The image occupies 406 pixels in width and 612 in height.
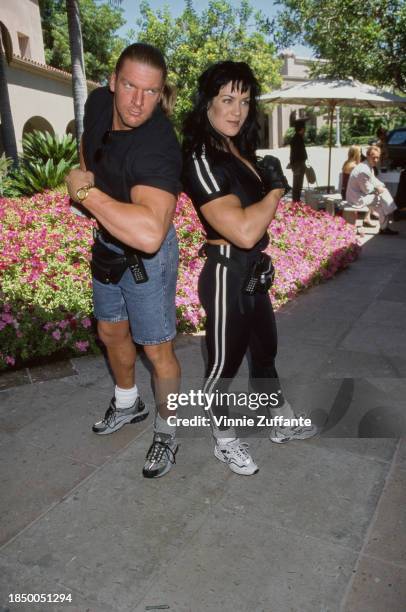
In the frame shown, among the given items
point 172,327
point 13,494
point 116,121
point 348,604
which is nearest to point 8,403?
point 13,494

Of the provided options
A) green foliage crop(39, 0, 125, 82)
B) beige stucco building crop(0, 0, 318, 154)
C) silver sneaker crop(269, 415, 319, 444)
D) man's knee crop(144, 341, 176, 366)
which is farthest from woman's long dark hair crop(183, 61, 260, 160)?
green foliage crop(39, 0, 125, 82)

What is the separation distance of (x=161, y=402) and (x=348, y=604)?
1.28 meters

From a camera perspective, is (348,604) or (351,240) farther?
(351,240)

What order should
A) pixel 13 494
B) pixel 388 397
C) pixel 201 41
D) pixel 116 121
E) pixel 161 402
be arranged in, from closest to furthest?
pixel 116 121, pixel 13 494, pixel 161 402, pixel 388 397, pixel 201 41

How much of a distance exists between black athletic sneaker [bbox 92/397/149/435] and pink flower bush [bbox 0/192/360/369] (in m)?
1.23

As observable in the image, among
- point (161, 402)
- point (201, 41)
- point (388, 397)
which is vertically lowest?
point (388, 397)

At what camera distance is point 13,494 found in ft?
8.53

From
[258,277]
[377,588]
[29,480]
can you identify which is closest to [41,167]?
[29,480]

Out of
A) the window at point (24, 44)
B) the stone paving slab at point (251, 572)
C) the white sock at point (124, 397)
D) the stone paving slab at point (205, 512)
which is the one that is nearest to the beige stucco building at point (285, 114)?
the window at point (24, 44)

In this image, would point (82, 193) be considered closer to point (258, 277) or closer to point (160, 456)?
point (258, 277)

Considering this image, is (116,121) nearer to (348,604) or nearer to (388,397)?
(348,604)

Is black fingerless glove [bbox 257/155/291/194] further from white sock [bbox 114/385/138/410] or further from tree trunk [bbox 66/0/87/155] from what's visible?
tree trunk [bbox 66/0/87/155]

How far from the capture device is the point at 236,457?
2.74 meters

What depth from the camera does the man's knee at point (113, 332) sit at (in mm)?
2809
